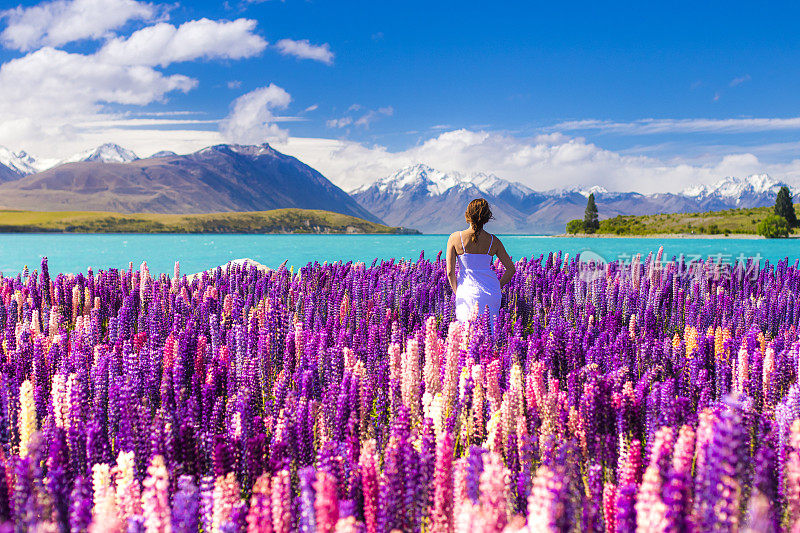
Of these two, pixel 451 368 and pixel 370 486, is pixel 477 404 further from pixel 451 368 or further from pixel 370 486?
pixel 370 486

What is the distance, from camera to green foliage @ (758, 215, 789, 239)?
142m

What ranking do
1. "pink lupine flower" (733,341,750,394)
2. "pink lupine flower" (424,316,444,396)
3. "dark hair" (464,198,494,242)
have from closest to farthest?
"pink lupine flower" (733,341,750,394)
"pink lupine flower" (424,316,444,396)
"dark hair" (464,198,494,242)

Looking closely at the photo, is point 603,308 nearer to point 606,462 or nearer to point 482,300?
point 482,300

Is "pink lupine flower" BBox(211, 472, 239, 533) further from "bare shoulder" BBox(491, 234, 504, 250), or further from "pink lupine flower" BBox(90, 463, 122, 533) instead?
"bare shoulder" BBox(491, 234, 504, 250)

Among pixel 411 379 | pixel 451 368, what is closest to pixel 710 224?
pixel 451 368

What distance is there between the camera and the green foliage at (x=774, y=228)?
467ft

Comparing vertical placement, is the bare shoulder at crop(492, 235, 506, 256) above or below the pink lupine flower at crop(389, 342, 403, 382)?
above

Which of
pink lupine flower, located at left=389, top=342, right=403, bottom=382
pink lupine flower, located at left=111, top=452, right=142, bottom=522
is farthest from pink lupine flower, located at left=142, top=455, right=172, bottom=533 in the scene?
pink lupine flower, located at left=389, top=342, right=403, bottom=382

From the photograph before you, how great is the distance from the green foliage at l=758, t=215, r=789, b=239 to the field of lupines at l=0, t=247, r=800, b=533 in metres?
157

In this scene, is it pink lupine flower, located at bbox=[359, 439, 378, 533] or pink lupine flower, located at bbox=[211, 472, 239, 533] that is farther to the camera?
pink lupine flower, located at bbox=[359, 439, 378, 533]

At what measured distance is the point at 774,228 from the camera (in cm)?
14375

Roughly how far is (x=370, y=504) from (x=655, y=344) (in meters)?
4.67

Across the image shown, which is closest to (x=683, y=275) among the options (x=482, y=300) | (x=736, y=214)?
(x=482, y=300)

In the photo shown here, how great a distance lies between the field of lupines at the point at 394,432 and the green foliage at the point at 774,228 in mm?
157364
